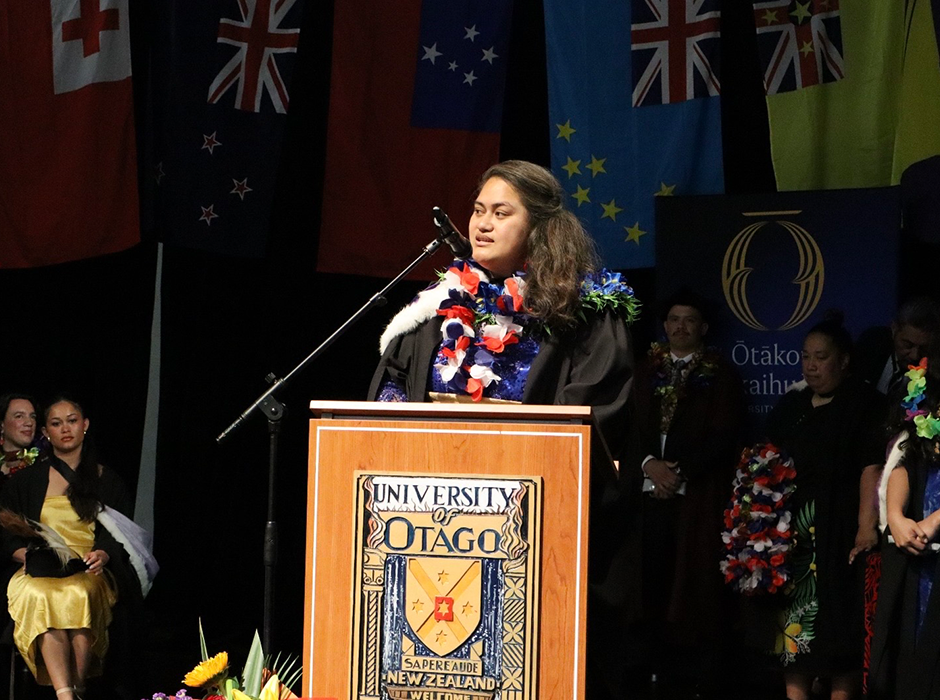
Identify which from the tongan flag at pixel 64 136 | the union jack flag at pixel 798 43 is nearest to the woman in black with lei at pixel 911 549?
the union jack flag at pixel 798 43

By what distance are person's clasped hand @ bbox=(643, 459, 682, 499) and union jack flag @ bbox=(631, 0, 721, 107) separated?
1.67 metres

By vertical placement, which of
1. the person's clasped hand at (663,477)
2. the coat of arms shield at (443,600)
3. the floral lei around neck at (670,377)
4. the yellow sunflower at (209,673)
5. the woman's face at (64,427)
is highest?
the floral lei around neck at (670,377)

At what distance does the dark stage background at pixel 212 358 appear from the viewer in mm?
6555

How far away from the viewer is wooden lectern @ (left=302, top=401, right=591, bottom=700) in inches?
88.4

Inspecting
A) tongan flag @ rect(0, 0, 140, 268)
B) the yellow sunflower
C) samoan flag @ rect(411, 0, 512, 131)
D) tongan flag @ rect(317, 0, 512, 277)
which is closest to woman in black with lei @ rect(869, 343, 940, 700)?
the yellow sunflower

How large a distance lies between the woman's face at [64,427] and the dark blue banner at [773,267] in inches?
102

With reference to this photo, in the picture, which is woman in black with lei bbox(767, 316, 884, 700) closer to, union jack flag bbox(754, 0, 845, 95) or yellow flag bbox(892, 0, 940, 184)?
yellow flag bbox(892, 0, 940, 184)

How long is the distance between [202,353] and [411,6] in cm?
213

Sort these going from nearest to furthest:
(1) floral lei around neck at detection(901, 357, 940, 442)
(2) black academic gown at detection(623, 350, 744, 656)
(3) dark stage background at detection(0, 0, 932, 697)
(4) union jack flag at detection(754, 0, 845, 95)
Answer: (1) floral lei around neck at detection(901, 357, 940, 442) → (2) black academic gown at detection(623, 350, 744, 656) → (4) union jack flag at detection(754, 0, 845, 95) → (3) dark stage background at detection(0, 0, 932, 697)

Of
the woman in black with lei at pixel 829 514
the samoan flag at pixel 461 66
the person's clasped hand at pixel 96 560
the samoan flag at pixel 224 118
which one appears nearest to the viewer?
the woman in black with lei at pixel 829 514

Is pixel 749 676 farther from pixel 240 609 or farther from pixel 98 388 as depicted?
pixel 98 388

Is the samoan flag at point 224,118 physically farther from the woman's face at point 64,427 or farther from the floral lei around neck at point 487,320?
the floral lei around neck at point 487,320

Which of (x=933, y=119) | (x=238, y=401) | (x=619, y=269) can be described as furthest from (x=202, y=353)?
(x=933, y=119)

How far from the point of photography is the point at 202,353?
678 cm
